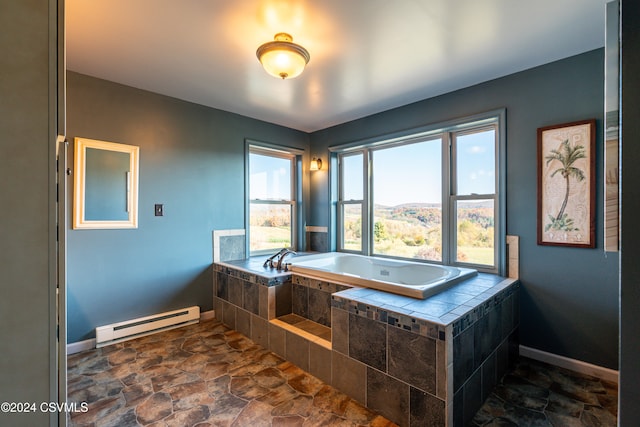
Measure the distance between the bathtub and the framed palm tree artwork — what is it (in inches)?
28.5

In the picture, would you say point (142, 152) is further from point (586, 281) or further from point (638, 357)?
point (586, 281)

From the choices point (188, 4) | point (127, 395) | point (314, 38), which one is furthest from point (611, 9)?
point (127, 395)

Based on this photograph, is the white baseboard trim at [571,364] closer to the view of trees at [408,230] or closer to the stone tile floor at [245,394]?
the stone tile floor at [245,394]

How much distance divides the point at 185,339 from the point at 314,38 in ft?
9.47

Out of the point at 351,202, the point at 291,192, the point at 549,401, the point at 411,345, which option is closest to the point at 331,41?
the point at 411,345

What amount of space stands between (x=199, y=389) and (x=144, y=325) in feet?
4.05

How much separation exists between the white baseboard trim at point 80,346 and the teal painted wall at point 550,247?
150 inches

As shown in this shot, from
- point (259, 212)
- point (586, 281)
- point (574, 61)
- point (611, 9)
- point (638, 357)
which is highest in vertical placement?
point (574, 61)

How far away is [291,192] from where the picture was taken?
447 cm

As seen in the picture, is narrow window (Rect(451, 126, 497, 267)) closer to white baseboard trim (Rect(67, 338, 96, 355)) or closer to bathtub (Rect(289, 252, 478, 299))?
bathtub (Rect(289, 252, 478, 299))

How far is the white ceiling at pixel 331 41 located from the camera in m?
1.79

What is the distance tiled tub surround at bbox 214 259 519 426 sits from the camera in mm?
1569

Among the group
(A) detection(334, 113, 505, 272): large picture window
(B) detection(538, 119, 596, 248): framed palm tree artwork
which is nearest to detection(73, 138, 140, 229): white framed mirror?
(A) detection(334, 113, 505, 272): large picture window

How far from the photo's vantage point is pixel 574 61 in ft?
7.57
